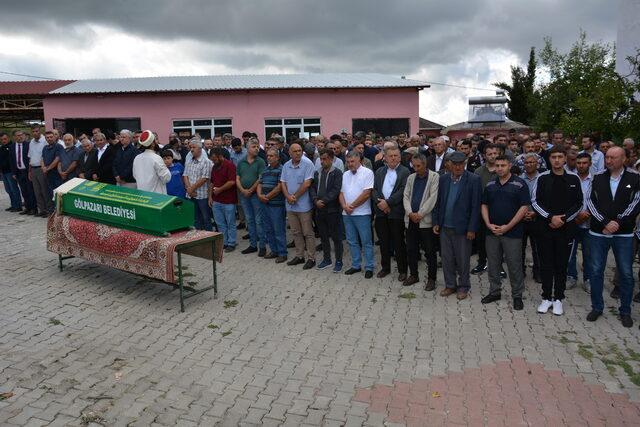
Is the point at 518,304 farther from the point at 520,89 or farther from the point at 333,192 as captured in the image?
the point at 520,89

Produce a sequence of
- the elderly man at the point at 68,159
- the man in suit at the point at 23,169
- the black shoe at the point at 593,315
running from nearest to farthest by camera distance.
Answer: the black shoe at the point at 593,315 < the elderly man at the point at 68,159 < the man in suit at the point at 23,169

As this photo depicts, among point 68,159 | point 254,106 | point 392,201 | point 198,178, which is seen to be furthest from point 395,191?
point 254,106

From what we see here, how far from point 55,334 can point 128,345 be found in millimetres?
930

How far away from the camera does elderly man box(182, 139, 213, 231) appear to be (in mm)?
8797

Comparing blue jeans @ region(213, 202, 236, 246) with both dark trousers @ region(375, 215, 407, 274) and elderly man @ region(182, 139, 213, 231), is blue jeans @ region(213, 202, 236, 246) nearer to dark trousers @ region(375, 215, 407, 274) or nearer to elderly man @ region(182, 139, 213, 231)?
elderly man @ region(182, 139, 213, 231)

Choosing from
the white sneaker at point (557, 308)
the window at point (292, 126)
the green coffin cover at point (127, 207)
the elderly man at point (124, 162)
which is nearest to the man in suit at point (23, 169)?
the elderly man at point (124, 162)

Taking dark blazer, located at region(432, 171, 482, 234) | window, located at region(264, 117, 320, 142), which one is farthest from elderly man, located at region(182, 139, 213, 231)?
window, located at region(264, 117, 320, 142)

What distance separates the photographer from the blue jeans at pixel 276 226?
8.27 metres

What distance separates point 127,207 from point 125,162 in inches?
129

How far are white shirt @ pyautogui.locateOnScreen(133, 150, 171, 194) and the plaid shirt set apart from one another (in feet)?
4.17

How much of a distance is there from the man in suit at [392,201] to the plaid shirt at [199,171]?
3143 mm

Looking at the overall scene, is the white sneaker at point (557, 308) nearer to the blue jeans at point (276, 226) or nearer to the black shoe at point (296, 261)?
the black shoe at point (296, 261)

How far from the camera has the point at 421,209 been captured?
6762 mm

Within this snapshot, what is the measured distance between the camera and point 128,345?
527cm
